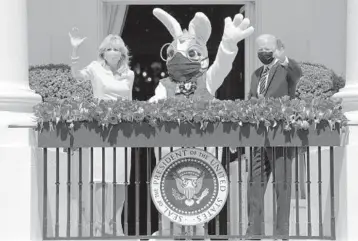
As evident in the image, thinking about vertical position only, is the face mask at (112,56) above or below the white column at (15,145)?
above

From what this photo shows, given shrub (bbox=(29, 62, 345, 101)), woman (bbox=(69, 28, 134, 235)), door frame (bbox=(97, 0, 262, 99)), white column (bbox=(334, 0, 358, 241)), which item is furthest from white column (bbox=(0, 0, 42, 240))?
door frame (bbox=(97, 0, 262, 99))

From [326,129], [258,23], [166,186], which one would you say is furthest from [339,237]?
[258,23]

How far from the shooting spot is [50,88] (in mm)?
11234

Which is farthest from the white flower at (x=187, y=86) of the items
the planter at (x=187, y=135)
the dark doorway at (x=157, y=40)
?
the dark doorway at (x=157, y=40)

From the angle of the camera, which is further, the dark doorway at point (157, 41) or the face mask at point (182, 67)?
the dark doorway at point (157, 41)

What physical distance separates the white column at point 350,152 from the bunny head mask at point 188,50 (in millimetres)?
1267

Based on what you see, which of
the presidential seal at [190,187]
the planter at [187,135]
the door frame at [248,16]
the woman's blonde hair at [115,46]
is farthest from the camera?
the door frame at [248,16]

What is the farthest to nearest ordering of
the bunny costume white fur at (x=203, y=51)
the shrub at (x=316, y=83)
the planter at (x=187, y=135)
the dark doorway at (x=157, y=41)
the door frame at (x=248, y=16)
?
the dark doorway at (x=157, y=41)
the door frame at (x=248, y=16)
the shrub at (x=316, y=83)
the bunny costume white fur at (x=203, y=51)
the planter at (x=187, y=135)

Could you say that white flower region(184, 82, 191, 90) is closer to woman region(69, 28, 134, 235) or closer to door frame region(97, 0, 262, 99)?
woman region(69, 28, 134, 235)

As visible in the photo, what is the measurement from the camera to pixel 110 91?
28.6ft

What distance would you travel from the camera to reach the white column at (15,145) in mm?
8016

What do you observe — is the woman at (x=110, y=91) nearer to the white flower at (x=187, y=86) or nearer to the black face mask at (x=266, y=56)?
the white flower at (x=187, y=86)

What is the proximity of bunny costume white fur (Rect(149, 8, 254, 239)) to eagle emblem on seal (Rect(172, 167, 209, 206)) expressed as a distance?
0.36 meters

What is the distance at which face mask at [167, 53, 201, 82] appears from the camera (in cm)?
852
